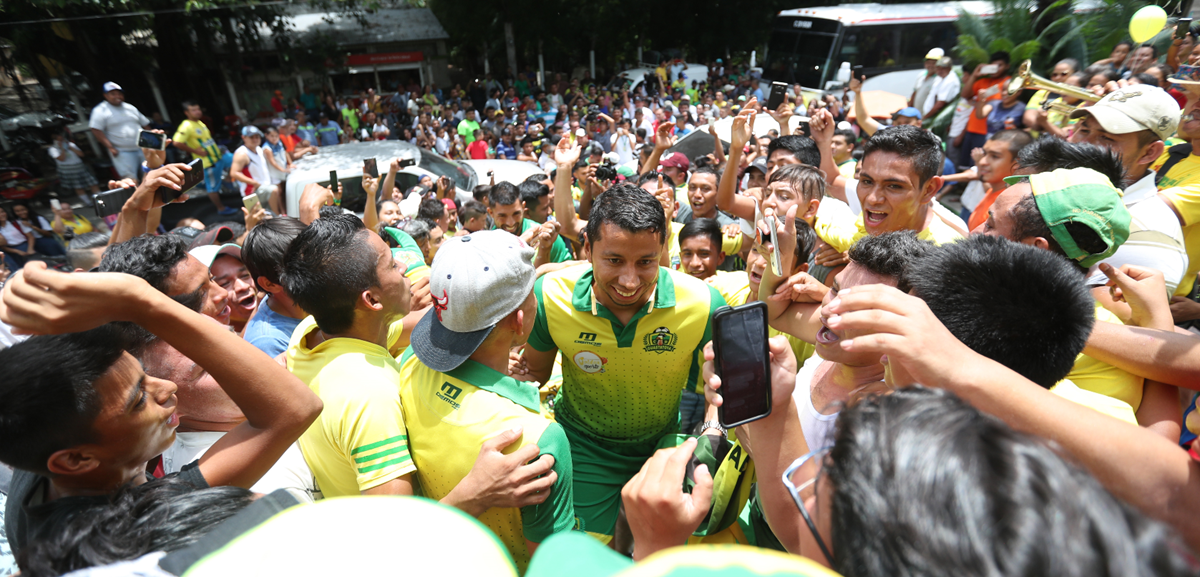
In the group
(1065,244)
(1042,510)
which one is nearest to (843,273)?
(1065,244)

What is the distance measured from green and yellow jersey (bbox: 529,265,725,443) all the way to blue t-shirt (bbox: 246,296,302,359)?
1201 mm

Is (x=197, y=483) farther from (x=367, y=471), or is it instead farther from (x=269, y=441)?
(x=367, y=471)

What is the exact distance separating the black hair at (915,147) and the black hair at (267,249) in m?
3.03

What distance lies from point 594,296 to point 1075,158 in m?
2.66

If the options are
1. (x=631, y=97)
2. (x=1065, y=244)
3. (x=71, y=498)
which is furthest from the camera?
(x=631, y=97)

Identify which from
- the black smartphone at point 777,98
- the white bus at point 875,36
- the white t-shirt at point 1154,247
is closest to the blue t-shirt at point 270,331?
the white t-shirt at point 1154,247

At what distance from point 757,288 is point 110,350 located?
2.40 meters

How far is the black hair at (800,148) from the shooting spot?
17.6ft

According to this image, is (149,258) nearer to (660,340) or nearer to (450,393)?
(450,393)

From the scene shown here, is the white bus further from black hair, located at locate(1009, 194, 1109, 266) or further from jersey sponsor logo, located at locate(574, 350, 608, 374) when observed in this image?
jersey sponsor logo, located at locate(574, 350, 608, 374)

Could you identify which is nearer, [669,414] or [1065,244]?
[1065,244]

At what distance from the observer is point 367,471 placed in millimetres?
1825

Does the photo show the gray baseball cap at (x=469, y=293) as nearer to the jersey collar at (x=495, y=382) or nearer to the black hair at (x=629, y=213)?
the jersey collar at (x=495, y=382)

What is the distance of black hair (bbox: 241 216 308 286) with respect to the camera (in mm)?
2785
